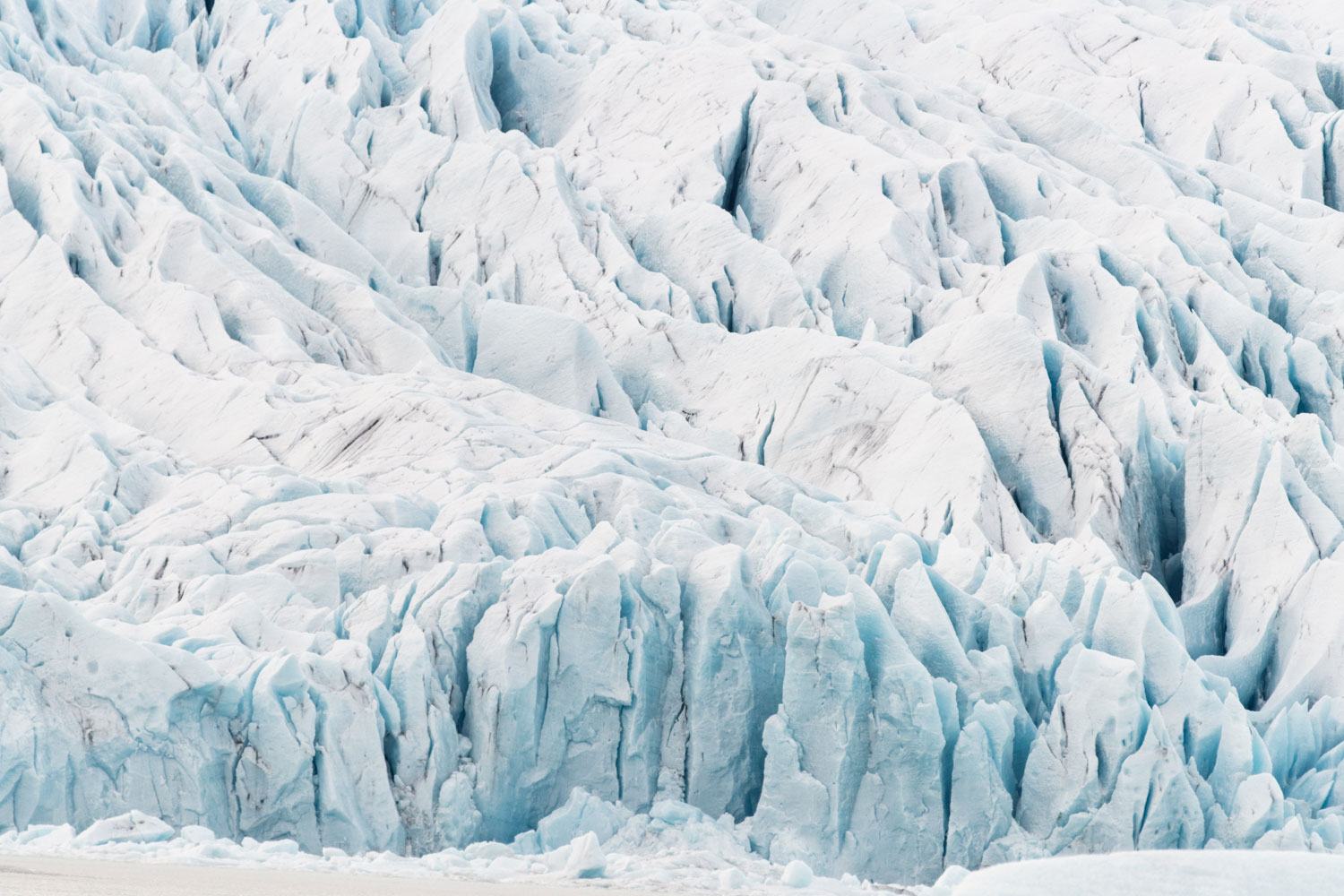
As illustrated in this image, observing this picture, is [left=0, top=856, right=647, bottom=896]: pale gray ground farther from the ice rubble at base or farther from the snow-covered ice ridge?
the snow-covered ice ridge

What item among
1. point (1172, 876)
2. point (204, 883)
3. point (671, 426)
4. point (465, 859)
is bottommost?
point (671, 426)

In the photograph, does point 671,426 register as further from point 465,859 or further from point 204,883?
point 204,883

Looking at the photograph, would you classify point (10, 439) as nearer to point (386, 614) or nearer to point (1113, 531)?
point (386, 614)

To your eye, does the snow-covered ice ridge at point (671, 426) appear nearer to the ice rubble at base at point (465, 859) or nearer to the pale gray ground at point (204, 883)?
the ice rubble at base at point (465, 859)

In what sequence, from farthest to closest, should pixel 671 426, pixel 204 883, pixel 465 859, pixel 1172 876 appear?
pixel 671 426, pixel 465 859, pixel 204 883, pixel 1172 876

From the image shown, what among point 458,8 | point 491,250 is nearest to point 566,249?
point 491,250

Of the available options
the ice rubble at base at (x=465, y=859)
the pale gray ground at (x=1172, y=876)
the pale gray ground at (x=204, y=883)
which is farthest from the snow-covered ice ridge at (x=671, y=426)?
the pale gray ground at (x=1172, y=876)

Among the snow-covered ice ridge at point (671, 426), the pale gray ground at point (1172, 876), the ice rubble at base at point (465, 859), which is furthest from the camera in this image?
the snow-covered ice ridge at point (671, 426)

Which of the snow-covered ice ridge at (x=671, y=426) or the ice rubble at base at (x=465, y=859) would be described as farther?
the snow-covered ice ridge at (x=671, y=426)

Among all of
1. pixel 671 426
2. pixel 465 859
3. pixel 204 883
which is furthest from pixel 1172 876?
pixel 671 426
